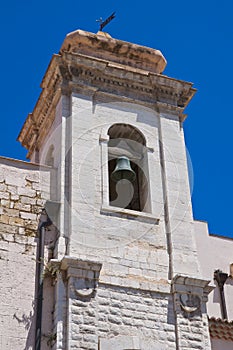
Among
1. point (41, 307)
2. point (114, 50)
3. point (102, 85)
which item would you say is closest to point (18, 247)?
point (41, 307)

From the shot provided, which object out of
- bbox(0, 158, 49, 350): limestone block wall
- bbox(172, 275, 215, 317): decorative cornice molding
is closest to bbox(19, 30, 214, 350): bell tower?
bbox(172, 275, 215, 317): decorative cornice molding

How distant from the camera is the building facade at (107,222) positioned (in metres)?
11.5

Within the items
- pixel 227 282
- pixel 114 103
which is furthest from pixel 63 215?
pixel 227 282

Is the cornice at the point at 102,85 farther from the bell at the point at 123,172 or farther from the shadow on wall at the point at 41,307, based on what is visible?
the shadow on wall at the point at 41,307

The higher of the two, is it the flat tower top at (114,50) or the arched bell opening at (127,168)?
the flat tower top at (114,50)

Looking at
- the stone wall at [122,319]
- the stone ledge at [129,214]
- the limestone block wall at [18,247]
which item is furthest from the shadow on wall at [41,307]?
the stone ledge at [129,214]

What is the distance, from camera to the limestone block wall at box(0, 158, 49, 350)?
11289 millimetres

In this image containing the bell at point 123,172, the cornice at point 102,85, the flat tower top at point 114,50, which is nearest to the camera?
the bell at point 123,172

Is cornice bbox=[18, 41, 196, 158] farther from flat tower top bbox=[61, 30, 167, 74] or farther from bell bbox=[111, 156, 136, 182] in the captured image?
bell bbox=[111, 156, 136, 182]

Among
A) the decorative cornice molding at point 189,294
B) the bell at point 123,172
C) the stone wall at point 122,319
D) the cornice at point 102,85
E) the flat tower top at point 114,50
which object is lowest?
the stone wall at point 122,319

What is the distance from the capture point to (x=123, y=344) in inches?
446

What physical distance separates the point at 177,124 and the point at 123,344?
4649 mm

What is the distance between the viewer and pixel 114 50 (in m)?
15.1

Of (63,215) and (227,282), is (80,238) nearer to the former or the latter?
(63,215)
